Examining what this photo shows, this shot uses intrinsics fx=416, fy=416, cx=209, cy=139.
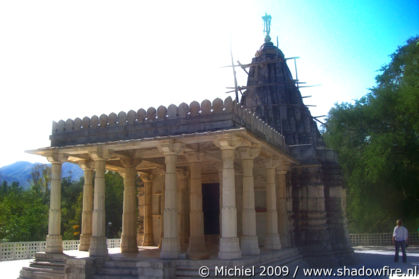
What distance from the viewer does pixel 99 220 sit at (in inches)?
550

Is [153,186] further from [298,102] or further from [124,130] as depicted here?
[298,102]

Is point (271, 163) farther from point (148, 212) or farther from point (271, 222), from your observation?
Result: point (148, 212)

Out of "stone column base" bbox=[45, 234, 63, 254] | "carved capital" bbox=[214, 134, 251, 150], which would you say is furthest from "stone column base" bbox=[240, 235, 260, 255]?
"stone column base" bbox=[45, 234, 63, 254]

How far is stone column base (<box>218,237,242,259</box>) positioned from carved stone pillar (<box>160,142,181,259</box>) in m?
1.45

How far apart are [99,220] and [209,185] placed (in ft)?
21.0

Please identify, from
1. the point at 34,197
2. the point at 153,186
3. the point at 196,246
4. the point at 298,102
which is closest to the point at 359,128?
the point at 298,102

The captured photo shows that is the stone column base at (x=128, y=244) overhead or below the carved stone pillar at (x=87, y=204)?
below

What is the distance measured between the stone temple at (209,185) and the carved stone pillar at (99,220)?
0.03m

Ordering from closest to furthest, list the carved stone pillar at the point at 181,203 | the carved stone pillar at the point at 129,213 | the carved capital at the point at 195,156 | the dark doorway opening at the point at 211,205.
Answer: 1. the carved capital at the point at 195,156
2. the carved stone pillar at the point at 129,213
3. the carved stone pillar at the point at 181,203
4. the dark doorway opening at the point at 211,205

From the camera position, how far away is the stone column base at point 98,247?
13.5 m

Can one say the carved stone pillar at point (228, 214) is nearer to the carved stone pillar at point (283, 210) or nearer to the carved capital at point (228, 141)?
the carved capital at point (228, 141)

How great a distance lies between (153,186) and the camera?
68.2 ft

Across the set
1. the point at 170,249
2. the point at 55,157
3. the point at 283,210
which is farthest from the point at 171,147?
the point at 283,210

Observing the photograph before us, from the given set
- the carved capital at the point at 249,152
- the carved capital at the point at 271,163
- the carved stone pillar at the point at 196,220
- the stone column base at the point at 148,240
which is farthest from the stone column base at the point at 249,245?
the stone column base at the point at 148,240
